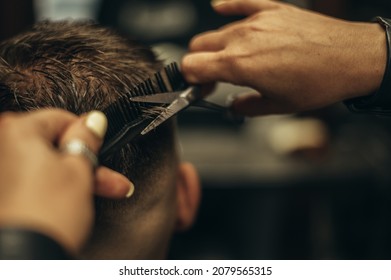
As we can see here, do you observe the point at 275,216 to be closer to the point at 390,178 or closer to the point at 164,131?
the point at 390,178

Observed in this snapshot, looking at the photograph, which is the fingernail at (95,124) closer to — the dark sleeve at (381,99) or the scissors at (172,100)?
the scissors at (172,100)

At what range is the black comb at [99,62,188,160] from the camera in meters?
0.97

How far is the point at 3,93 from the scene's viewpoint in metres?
1.10

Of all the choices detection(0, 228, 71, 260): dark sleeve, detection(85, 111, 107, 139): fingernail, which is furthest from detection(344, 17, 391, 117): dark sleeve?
detection(0, 228, 71, 260): dark sleeve

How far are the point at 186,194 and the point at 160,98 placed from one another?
1.28ft

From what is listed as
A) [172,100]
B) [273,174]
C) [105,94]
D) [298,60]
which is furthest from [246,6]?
[273,174]

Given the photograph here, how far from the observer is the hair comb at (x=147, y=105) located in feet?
3.26

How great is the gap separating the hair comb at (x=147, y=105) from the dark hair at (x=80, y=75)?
0.19ft

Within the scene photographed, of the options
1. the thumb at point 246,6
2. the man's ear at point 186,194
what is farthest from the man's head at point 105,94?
the thumb at point 246,6

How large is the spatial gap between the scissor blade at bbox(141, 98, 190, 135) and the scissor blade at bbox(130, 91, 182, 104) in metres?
0.01

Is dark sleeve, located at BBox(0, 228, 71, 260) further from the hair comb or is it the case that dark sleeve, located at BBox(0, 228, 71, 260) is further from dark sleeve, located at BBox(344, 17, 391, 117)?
dark sleeve, located at BBox(344, 17, 391, 117)

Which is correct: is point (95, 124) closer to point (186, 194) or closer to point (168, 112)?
point (168, 112)
